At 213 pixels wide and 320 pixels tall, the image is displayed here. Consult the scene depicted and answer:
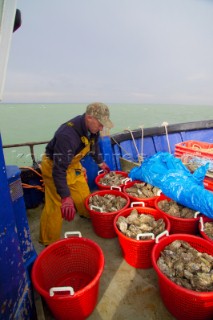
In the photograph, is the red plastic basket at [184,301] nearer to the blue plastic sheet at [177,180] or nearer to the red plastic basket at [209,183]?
the blue plastic sheet at [177,180]

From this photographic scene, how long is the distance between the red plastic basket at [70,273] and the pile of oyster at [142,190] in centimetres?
114

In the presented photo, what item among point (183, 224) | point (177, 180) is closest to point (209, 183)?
point (177, 180)

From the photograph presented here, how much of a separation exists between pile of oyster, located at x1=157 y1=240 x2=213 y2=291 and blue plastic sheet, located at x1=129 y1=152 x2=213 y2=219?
527mm

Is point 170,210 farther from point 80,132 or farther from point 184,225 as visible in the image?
A: point 80,132

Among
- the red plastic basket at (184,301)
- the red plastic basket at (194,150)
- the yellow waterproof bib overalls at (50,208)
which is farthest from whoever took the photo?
the red plastic basket at (194,150)

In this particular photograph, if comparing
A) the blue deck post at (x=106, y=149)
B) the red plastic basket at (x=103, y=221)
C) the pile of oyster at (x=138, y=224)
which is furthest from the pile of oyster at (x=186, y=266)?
the blue deck post at (x=106, y=149)

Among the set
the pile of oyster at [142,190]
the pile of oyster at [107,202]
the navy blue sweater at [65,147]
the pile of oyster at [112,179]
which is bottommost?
the pile of oyster at [107,202]

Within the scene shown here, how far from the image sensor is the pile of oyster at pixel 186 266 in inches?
56.8

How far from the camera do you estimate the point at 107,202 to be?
8.29 ft

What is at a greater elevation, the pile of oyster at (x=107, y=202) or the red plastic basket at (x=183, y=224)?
the pile of oyster at (x=107, y=202)

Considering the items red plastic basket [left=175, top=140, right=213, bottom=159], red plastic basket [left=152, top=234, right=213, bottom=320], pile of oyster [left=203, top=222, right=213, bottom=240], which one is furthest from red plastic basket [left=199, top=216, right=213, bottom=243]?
red plastic basket [left=175, top=140, right=213, bottom=159]

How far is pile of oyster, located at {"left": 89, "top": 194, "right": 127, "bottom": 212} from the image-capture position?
2412 mm

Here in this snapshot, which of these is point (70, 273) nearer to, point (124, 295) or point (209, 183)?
point (124, 295)

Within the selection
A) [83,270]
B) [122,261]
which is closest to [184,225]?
[122,261]
